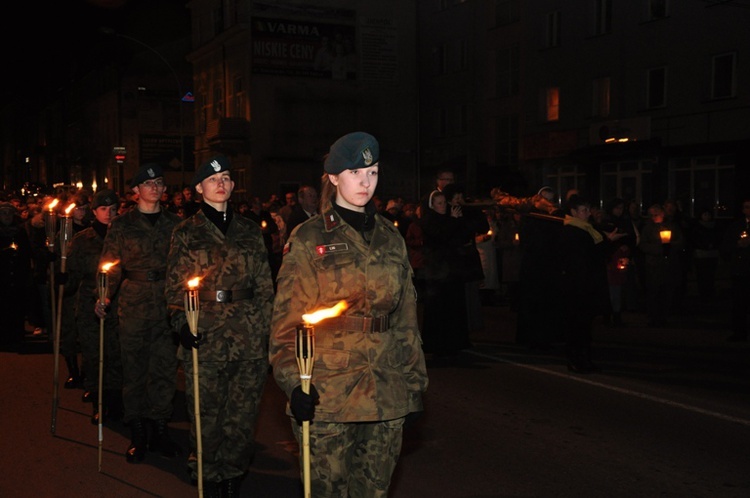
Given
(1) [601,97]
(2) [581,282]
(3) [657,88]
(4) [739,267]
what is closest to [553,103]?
(1) [601,97]

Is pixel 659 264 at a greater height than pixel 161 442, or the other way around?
pixel 659 264

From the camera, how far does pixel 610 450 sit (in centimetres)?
679

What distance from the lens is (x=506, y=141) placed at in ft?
126

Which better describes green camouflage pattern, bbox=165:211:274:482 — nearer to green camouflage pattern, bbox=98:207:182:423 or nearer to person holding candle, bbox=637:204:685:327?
green camouflage pattern, bbox=98:207:182:423

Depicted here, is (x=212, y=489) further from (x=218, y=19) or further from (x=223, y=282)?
(x=218, y=19)

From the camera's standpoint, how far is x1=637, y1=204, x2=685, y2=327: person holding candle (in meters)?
14.0

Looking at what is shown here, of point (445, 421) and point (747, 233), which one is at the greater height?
point (747, 233)

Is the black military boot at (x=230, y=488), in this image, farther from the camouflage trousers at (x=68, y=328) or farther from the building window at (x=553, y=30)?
the building window at (x=553, y=30)

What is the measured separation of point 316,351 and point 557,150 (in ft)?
104

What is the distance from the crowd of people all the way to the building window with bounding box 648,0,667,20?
17308 mm

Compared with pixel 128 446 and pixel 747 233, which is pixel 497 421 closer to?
pixel 128 446

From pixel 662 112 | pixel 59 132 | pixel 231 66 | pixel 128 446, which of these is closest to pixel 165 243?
pixel 128 446

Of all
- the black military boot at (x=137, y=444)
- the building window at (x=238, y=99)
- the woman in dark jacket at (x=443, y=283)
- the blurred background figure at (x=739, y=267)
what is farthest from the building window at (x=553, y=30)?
the black military boot at (x=137, y=444)

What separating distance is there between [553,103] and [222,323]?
103 ft
